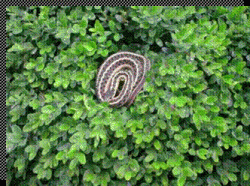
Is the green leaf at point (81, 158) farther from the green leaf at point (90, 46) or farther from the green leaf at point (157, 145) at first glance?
the green leaf at point (90, 46)

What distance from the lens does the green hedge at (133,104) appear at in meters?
2.61

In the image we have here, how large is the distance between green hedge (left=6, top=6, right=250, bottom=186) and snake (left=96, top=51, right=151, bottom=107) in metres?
0.08

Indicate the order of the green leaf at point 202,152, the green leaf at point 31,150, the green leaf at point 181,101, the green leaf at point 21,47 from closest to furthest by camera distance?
the green leaf at point 181,101, the green leaf at point 202,152, the green leaf at point 31,150, the green leaf at point 21,47

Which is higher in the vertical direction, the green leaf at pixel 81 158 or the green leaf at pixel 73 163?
the green leaf at pixel 81 158

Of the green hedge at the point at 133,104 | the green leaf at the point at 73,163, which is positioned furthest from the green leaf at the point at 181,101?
the green leaf at the point at 73,163

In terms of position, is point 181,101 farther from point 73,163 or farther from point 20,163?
point 20,163

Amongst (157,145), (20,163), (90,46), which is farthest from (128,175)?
(90,46)

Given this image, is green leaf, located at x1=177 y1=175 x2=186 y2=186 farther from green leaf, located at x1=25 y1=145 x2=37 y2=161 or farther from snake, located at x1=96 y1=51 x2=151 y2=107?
green leaf, located at x1=25 y1=145 x2=37 y2=161

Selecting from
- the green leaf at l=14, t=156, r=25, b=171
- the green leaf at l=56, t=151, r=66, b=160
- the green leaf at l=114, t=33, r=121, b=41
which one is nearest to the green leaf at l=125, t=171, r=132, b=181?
the green leaf at l=56, t=151, r=66, b=160

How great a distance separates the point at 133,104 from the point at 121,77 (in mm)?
340

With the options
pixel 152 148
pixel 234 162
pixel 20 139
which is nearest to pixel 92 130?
pixel 152 148

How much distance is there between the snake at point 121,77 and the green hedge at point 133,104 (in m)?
0.08

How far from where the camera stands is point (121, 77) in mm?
3043

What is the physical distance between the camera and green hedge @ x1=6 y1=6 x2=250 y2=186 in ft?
8.57
